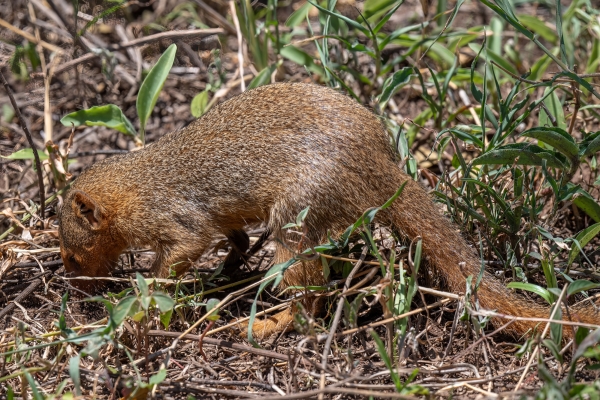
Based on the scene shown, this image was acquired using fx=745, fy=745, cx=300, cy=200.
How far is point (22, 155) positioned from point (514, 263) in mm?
3287

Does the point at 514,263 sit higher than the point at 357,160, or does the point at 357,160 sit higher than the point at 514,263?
the point at 357,160

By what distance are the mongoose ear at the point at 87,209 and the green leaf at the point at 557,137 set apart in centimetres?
250

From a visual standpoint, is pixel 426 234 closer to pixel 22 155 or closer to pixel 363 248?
pixel 363 248

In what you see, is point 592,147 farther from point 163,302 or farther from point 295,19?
point 295,19

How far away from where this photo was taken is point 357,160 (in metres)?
4.01

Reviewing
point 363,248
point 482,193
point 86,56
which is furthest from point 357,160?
point 86,56

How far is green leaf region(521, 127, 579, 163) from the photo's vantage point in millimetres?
3766

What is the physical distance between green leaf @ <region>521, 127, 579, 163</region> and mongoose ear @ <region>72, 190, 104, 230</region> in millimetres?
2501

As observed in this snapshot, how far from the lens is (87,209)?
452 centimetres

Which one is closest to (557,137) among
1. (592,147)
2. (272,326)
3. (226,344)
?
(592,147)

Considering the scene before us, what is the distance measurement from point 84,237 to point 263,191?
3.91 feet

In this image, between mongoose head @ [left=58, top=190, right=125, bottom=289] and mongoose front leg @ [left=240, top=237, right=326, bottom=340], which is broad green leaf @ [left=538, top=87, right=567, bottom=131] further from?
mongoose head @ [left=58, top=190, right=125, bottom=289]

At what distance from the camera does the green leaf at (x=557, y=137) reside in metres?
3.77

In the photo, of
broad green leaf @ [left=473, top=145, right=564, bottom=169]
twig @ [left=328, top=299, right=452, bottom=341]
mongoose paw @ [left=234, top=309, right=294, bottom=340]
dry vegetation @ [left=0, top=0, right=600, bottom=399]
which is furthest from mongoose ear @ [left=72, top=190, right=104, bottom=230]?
broad green leaf @ [left=473, top=145, right=564, bottom=169]
